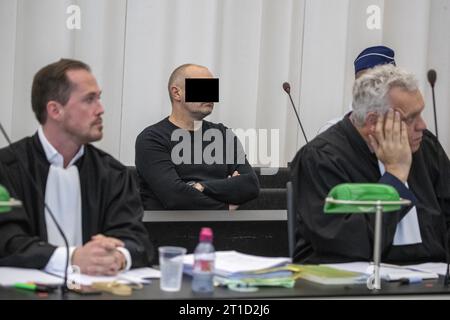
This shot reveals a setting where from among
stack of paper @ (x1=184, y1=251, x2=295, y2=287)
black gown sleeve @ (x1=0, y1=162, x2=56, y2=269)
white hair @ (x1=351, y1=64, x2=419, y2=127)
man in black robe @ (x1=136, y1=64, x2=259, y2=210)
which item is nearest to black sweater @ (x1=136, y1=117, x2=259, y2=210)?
man in black robe @ (x1=136, y1=64, x2=259, y2=210)

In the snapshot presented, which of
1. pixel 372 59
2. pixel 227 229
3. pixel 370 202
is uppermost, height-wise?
pixel 372 59

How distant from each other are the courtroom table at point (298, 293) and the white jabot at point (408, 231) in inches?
15.4

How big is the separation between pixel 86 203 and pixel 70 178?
0.09 meters

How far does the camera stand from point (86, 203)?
8.93 feet

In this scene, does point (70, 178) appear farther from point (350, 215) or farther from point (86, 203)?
point (350, 215)

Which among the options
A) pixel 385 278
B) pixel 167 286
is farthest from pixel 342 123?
pixel 167 286

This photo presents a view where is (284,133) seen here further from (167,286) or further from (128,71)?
(167,286)

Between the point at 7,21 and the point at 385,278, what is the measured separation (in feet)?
9.19

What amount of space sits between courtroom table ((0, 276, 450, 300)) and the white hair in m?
0.67

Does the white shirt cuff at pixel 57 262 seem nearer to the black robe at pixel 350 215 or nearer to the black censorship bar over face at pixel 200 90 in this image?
the black robe at pixel 350 215

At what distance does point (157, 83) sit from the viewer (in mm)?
5062

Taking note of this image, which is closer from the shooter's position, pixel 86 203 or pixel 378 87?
pixel 86 203

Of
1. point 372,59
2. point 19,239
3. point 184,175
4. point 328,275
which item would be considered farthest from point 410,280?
point 372,59

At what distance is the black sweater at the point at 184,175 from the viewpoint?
13.7 feet
